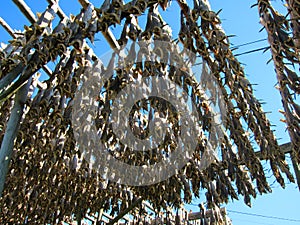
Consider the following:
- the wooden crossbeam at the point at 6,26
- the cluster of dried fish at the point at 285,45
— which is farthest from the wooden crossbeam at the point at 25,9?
the cluster of dried fish at the point at 285,45

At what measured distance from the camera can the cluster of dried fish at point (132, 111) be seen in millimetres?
1942

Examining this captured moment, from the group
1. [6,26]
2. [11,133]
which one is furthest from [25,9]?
[11,133]

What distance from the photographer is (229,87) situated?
2273 mm

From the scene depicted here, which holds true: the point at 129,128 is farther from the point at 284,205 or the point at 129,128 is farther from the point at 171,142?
the point at 284,205

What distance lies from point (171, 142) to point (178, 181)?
26.8 inches

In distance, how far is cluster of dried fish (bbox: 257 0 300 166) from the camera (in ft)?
5.74

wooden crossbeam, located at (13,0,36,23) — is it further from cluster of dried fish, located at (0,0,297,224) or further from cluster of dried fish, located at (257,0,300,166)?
cluster of dried fish, located at (257,0,300,166)

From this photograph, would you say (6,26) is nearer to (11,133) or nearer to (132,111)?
(11,133)

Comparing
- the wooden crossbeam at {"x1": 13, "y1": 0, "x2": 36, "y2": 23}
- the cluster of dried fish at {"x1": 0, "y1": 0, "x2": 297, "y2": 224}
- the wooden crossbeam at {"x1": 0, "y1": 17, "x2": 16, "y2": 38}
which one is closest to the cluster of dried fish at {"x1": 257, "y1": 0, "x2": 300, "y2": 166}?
the cluster of dried fish at {"x1": 0, "y1": 0, "x2": 297, "y2": 224}

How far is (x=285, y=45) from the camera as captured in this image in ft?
5.85

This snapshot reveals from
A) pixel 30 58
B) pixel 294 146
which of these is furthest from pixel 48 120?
pixel 294 146

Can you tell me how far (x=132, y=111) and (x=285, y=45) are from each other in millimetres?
1258

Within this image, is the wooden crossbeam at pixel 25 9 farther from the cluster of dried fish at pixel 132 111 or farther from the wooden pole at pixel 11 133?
the wooden pole at pixel 11 133

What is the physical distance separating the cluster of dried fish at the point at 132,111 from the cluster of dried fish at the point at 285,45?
0.25m
